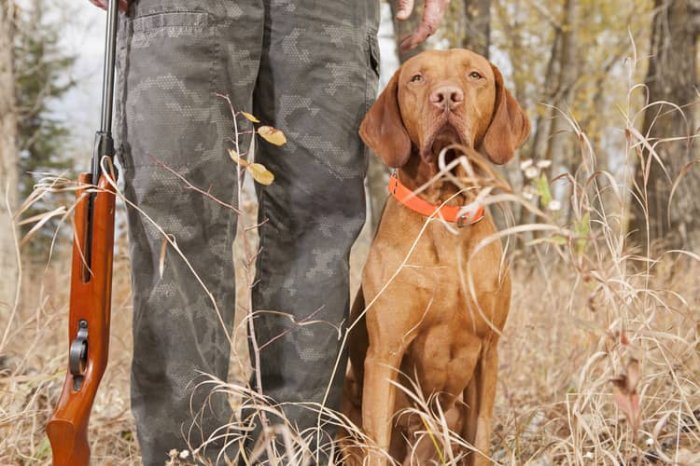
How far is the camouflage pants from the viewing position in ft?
7.34

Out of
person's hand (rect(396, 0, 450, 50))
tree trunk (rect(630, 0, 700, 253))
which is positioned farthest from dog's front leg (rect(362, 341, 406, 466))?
tree trunk (rect(630, 0, 700, 253))

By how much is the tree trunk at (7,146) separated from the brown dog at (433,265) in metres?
4.11

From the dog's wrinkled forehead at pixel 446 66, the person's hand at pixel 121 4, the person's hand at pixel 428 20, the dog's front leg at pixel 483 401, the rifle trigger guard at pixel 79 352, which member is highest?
the person's hand at pixel 428 20

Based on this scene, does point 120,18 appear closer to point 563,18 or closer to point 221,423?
Answer: point 221,423

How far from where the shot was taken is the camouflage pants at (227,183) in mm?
2238

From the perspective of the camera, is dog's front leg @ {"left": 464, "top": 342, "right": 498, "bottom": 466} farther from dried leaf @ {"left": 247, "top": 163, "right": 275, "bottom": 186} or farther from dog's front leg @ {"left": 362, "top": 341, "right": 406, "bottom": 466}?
dried leaf @ {"left": 247, "top": 163, "right": 275, "bottom": 186}

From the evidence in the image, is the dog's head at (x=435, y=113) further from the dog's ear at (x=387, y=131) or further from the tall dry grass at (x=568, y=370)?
the tall dry grass at (x=568, y=370)

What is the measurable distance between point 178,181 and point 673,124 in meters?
5.48

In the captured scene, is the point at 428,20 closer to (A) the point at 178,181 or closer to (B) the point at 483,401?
(A) the point at 178,181

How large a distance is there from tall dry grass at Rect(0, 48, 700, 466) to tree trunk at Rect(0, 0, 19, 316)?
67 centimetres

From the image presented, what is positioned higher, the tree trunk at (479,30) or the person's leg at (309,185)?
the tree trunk at (479,30)

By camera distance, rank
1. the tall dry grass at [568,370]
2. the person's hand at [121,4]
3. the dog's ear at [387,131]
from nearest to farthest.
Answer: the tall dry grass at [568,370] → the person's hand at [121,4] → the dog's ear at [387,131]

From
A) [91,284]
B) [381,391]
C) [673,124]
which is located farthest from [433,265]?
[673,124]

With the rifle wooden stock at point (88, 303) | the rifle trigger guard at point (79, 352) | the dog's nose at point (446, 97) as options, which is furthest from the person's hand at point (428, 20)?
the rifle trigger guard at point (79, 352)
